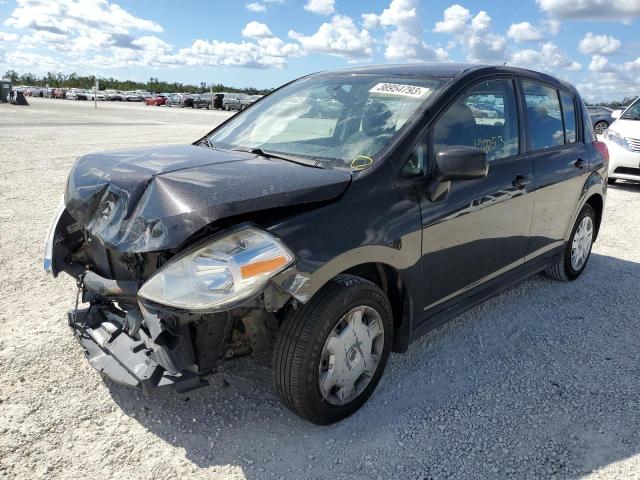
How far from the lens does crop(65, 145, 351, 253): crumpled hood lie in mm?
2207

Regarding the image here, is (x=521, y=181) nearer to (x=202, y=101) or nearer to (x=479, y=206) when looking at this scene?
(x=479, y=206)

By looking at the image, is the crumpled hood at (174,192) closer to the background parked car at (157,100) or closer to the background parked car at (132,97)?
the background parked car at (157,100)

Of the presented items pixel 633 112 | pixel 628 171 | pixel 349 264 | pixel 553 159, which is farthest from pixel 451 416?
pixel 633 112

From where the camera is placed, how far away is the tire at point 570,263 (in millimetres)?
4578

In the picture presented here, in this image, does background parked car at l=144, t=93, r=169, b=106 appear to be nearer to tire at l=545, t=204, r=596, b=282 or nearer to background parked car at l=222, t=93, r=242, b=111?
background parked car at l=222, t=93, r=242, b=111

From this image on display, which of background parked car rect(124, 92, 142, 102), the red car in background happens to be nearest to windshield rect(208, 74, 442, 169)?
the red car in background

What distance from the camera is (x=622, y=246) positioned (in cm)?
597

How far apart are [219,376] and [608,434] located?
6.98 feet

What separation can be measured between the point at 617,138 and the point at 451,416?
818cm

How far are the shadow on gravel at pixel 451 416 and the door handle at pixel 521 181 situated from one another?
3.48 ft

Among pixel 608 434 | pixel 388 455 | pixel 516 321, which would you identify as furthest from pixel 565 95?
pixel 388 455

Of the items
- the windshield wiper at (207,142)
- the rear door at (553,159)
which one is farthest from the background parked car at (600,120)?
the windshield wiper at (207,142)

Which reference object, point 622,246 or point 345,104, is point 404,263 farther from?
point 622,246

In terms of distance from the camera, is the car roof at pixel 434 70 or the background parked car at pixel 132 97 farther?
the background parked car at pixel 132 97
